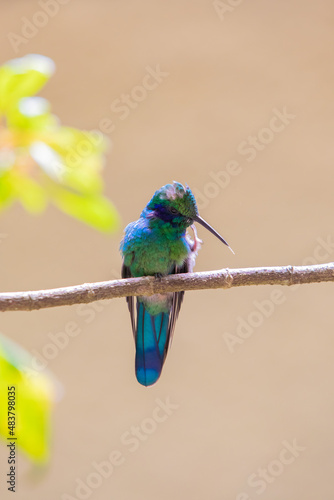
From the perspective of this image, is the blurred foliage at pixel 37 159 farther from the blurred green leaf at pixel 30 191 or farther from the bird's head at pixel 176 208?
the bird's head at pixel 176 208

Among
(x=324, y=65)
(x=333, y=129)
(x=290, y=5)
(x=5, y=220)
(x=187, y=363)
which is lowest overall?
(x=187, y=363)

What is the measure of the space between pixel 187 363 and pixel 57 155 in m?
2.93

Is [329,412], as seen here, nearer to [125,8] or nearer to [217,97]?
[217,97]

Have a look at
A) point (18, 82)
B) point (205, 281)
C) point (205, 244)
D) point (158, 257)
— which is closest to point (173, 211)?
point (158, 257)

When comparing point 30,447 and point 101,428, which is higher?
point 101,428

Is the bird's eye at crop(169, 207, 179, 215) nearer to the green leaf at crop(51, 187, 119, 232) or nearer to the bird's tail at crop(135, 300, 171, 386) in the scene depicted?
the bird's tail at crop(135, 300, 171, 386)

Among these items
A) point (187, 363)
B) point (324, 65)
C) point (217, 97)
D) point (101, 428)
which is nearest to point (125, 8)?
point (217, 97)

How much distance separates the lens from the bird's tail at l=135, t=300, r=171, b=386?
1.81 meters

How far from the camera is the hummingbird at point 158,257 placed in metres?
1.69

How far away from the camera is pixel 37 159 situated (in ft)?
1.20

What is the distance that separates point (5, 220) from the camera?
3236 mm

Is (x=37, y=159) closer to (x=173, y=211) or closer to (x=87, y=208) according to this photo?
(x=87, y=208)

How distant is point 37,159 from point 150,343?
1.54 meters

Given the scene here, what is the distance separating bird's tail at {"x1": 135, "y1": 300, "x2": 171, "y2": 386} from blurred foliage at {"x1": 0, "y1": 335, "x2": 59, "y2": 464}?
5.02 feet
